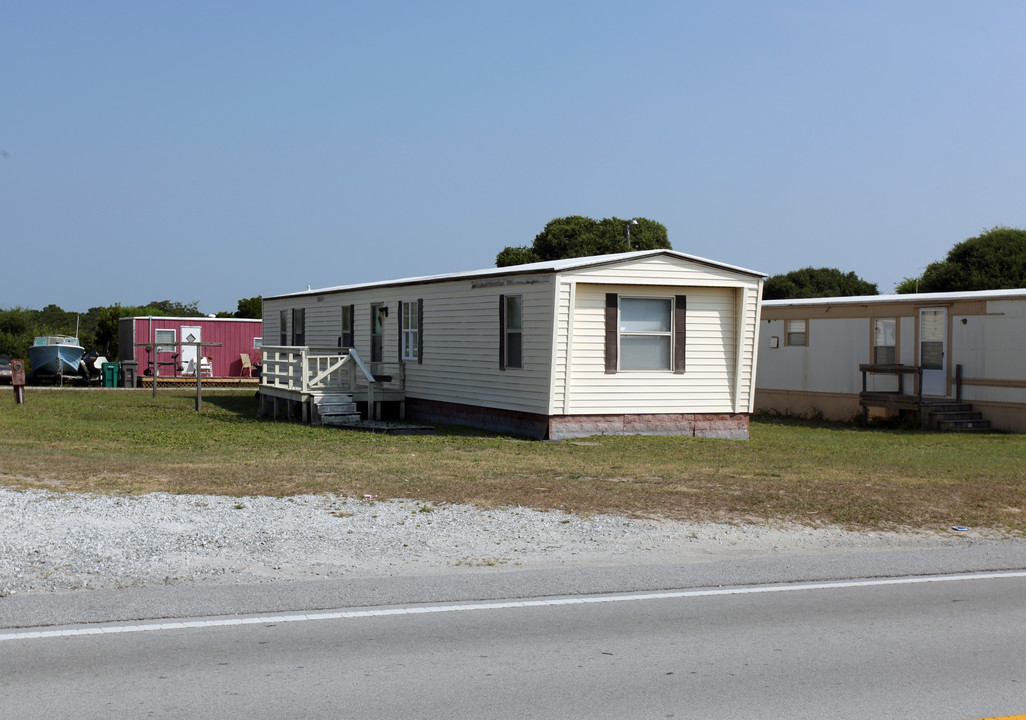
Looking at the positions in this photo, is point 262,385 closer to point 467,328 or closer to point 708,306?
point 467,328

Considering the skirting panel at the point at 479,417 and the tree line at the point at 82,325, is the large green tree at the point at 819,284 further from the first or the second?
the skirting panel at the point at 479,417

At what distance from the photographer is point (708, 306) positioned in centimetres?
2011

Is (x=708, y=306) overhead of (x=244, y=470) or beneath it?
overhead

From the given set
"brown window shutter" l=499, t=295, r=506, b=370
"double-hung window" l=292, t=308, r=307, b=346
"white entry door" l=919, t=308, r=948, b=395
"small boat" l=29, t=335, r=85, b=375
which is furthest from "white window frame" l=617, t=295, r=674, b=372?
"small boat" l=29, t=335, r=85, b=375

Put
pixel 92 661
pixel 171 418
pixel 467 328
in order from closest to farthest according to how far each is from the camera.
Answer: pixel 92 661 → pixel 467 328 → pixel 171 418

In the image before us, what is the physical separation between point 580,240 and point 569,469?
169 feet

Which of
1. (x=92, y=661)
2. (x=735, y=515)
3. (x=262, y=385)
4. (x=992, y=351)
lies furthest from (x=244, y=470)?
(x=992, y=351)

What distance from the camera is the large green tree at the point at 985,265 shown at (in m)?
50.2

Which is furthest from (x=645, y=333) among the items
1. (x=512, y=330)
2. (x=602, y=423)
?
(x=512, y=330)

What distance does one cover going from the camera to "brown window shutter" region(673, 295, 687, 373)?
19812 mm

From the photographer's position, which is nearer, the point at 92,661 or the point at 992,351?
the point at 92,661

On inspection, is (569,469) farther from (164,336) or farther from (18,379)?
(164,336)

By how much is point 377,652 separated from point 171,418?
18.6 m

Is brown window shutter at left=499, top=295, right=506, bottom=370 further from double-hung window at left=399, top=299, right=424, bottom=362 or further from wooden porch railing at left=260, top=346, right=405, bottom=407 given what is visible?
wooden porch railing at left=260, top=346, right=405, bottom=407
